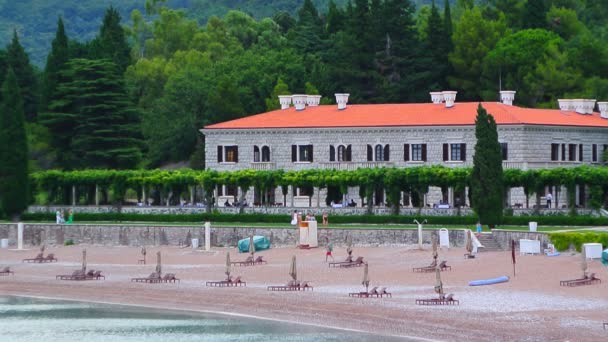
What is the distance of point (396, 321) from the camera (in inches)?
1897

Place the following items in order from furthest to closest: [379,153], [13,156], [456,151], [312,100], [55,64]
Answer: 1. [55,64]
2. [312,100]
3. [379,153]
4. [456,151]
5. [13,156]

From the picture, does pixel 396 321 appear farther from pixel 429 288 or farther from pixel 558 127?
pixel 558 127

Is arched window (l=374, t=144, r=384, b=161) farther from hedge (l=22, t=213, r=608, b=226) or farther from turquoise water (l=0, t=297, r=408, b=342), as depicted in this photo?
turquoise water (l=0, t=297, r=408, b=342)

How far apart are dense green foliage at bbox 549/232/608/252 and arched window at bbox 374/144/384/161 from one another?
32109 millimetres

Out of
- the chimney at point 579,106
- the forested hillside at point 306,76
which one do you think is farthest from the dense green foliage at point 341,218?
the chimney at point 579,106

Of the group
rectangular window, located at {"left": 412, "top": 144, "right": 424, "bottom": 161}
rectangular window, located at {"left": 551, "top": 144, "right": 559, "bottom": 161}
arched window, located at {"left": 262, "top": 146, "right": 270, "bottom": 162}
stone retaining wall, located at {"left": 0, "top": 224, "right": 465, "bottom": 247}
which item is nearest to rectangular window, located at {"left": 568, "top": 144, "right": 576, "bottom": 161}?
rectangular window, located at {"left": 551, "top": 144, "right": 559, "bottom": 161}

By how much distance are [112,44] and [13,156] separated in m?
37.1

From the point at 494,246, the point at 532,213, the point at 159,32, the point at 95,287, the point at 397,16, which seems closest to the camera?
the point at 95,287

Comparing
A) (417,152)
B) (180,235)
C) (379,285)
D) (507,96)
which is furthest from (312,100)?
(379,285)

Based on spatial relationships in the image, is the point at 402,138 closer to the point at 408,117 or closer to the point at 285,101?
the point at 408,117

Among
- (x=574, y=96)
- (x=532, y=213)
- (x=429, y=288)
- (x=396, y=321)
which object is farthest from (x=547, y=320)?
(x=574, y=96)

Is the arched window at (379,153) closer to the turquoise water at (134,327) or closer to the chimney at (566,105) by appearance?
the chimney at (566,105)

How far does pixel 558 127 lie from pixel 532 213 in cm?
1226

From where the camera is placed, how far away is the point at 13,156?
8944 cm
